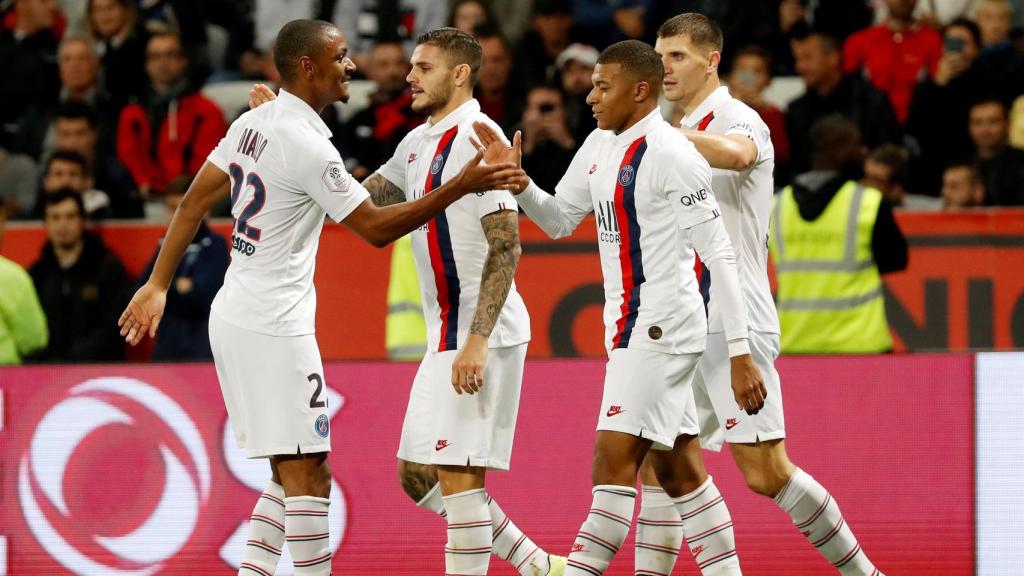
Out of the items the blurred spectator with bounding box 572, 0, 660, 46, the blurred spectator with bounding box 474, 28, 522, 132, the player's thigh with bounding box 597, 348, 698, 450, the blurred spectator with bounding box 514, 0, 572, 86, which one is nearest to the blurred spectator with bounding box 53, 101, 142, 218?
the blurred spectator with bounding box 474, 28, 522, 132

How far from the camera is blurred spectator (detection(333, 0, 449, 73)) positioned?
12094 millimetres

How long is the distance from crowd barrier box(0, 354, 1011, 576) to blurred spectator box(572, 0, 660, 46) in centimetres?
490

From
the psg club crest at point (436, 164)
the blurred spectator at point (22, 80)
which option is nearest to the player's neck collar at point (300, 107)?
the psg club crest at point (436, 164)

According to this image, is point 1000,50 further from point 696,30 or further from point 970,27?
point 696,30

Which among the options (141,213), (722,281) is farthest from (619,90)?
(141,213)

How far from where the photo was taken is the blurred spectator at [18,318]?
8836mm

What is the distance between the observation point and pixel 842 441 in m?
7.46

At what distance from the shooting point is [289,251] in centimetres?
595

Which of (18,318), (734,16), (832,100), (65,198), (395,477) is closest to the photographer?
(395,477)

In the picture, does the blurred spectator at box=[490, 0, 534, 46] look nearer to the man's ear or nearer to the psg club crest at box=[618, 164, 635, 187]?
the man's ear

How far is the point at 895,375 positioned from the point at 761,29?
200 inches

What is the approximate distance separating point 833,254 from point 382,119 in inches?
140

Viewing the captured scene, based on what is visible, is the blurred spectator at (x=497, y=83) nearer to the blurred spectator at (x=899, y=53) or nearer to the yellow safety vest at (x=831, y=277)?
the blurred spectator at (x=899, y=53)

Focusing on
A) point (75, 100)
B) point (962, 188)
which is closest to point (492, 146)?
point (962, 188)
